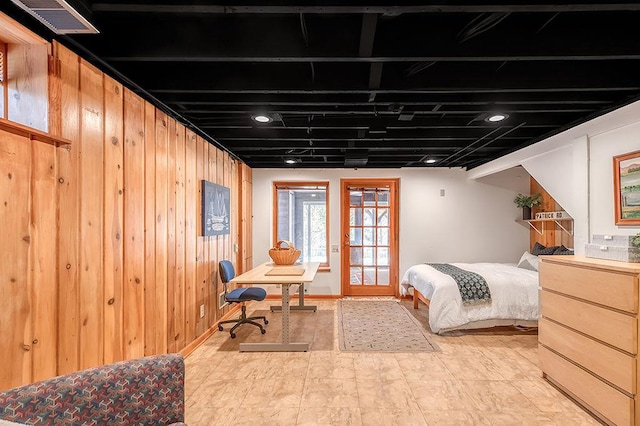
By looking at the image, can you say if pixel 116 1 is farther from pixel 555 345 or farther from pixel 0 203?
pixel 555 345

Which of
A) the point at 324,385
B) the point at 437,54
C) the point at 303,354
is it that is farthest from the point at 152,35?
the point at 303,354

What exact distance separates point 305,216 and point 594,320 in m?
4.82

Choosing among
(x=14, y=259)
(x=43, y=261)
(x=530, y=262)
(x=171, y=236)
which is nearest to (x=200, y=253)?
(x=171, y=236)

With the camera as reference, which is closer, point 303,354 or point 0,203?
point 0,203

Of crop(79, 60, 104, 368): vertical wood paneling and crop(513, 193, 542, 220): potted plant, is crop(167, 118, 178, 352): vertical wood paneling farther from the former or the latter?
crop(513, 193, 542, 220): potted plant

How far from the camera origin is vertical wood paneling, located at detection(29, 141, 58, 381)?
1.60 m

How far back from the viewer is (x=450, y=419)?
2260 millimetres

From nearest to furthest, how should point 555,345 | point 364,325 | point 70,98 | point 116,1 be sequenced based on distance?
1. point 116,1
2. point 70,98
3. point 555,345
4. point 364,325

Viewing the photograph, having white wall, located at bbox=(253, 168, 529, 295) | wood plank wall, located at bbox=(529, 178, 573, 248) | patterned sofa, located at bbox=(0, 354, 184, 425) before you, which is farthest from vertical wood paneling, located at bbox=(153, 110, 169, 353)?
wood plank wall, located at bbox=(529, 178, 573, 248)

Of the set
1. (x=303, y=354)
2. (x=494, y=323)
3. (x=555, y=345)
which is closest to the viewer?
(x=555, y=345)

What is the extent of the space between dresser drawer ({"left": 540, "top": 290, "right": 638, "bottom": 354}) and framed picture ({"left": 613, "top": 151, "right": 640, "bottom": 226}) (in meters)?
0.87

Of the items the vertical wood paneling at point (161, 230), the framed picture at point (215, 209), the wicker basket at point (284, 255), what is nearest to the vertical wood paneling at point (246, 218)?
the framed picture at point (215, 209)

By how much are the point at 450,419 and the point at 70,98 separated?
Result: 316 centimetres

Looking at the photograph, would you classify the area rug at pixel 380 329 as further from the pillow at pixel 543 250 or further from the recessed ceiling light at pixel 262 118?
the recessed ceiling light at pixel 262 118
